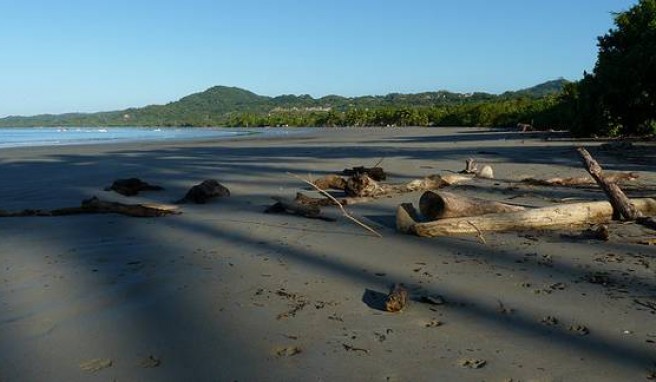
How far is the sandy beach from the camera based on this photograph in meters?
2.76

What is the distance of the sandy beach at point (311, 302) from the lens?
2.76 meters

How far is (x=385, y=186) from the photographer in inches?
320

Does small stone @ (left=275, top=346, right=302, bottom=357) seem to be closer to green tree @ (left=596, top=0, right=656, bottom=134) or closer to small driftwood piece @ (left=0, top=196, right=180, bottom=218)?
small driftwood piece @ (left=0, top=196, right=180, bottom=218)

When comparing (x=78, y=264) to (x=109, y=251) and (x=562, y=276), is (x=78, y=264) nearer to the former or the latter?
(x=109, y=251)

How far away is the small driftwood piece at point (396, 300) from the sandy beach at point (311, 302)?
6cm

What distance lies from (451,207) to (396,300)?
2235 millimetres

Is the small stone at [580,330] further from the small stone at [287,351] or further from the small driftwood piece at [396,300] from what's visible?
the small stone at [287,351]

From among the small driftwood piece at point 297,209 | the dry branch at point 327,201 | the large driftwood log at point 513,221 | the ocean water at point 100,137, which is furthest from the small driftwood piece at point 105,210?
the ocean water at point 100,137

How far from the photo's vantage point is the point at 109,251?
17.0 ft

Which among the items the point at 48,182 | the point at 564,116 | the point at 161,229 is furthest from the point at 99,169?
the point at 564,116

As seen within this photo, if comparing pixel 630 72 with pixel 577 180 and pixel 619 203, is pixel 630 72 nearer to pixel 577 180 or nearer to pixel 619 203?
pixel 577 180

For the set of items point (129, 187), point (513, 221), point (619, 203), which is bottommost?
point (129, 187)

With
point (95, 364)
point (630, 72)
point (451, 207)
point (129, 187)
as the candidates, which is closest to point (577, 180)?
point (451, 207)

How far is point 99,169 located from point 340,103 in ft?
589
